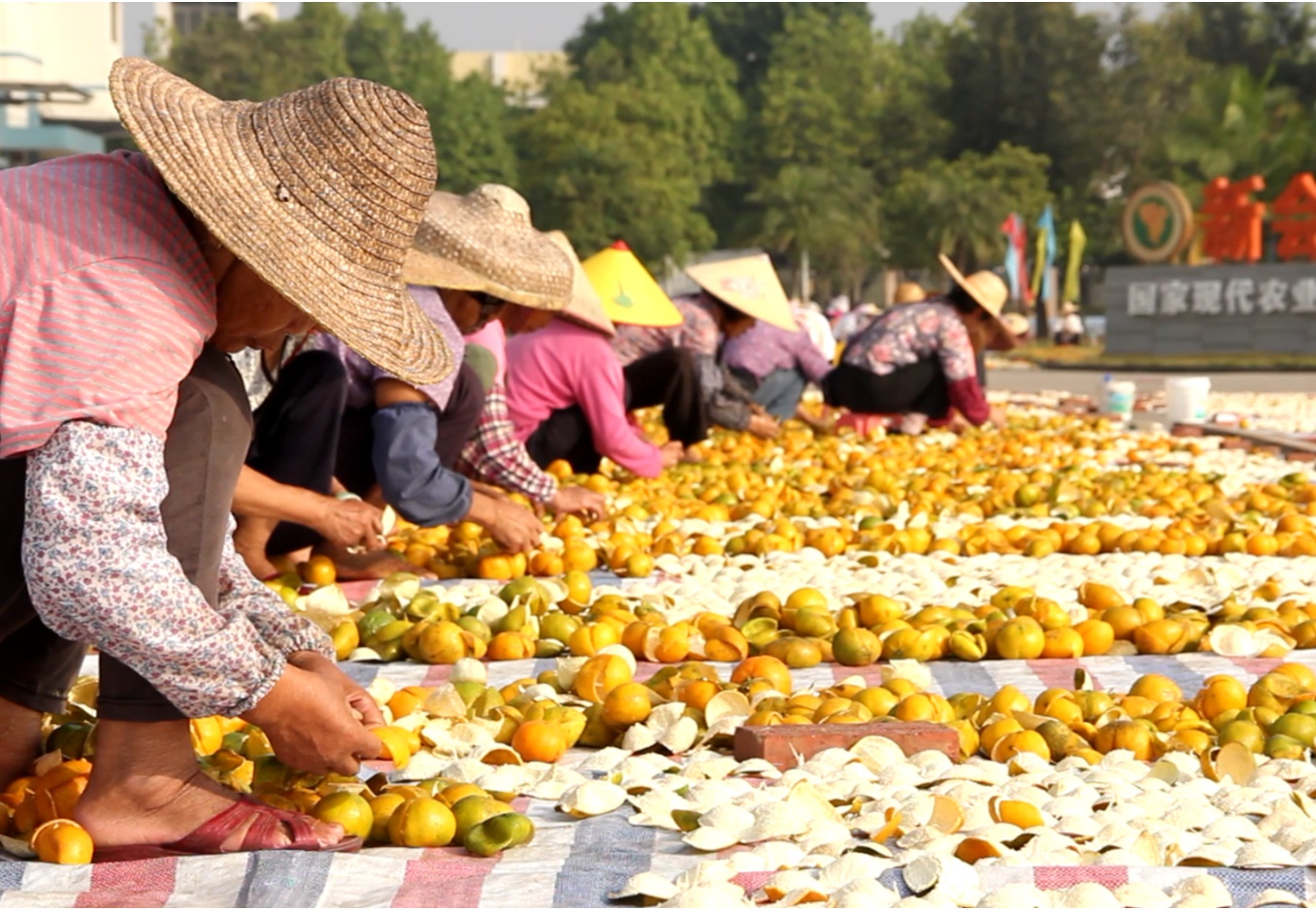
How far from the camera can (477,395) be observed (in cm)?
502

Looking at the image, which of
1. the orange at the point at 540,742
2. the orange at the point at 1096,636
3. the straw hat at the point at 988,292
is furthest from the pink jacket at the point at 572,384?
the orange at the point at 540,742

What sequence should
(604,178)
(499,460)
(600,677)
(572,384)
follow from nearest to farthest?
1. (600,677)
2. (499,460)
3. (572,384)
4. (604,178)

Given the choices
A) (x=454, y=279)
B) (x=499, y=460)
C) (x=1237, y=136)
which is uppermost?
(x=1237, y=136)

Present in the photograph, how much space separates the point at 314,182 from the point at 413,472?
7.38ft

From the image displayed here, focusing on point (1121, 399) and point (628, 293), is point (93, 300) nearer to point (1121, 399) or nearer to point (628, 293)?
point (628, 293)

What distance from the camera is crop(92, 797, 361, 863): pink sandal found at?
7.89 ft

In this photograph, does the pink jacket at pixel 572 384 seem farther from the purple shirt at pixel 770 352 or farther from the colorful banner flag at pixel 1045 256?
the colorful banner flag at pixel 1045 256

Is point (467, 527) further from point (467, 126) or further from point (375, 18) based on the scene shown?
point (375, 18)

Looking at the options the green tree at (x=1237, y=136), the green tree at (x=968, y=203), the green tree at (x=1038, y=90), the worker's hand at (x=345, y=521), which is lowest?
the worker's hand at (x=345, y=521)

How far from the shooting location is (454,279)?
4.62m

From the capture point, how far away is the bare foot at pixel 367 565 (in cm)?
481

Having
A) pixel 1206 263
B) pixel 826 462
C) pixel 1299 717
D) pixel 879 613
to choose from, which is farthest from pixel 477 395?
pixel 1206 263

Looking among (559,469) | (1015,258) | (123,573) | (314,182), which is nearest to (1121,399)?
(559,469)

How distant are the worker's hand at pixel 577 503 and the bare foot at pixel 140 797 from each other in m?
3.02
